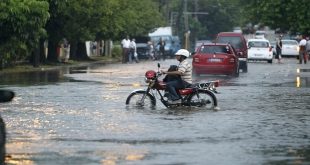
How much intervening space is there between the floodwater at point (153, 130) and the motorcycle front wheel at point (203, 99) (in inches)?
17.7

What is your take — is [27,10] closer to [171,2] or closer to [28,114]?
[28,114]

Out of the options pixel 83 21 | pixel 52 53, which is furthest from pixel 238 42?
pixel 52 53

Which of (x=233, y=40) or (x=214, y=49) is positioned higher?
(x=233, y=40)

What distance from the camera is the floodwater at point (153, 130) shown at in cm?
1333

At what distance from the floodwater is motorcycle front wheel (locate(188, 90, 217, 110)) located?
0.45 meters


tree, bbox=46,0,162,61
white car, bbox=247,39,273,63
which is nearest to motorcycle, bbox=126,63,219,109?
tree, bbox=46,0,162,61

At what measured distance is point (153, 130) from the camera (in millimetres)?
16906

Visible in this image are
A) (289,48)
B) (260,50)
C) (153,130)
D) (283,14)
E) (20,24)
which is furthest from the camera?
(289,48)

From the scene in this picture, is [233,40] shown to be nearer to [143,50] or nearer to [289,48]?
[143,50]

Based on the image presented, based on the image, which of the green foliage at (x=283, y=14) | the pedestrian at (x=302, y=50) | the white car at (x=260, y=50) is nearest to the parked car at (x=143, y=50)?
the green foliage at (x=283, y=14)

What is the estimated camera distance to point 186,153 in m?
13.7

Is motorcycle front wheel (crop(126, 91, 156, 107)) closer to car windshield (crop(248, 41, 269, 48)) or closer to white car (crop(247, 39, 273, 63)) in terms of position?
white car (crop(247, 39, 273, 63))

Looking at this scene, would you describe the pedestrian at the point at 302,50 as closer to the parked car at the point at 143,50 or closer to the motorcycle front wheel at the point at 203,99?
the parked car at the point at 143,50

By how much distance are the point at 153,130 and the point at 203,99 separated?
17.1 feet
